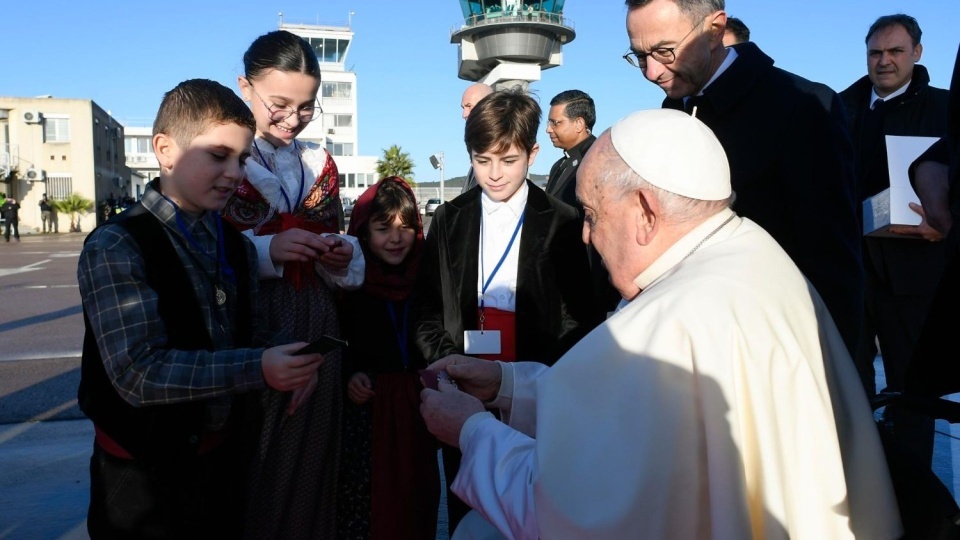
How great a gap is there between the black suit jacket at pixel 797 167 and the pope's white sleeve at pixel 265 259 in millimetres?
1684

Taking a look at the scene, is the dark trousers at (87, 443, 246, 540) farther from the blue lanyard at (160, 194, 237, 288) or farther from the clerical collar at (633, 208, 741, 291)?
the clerical collar at (633, 208, 741, 291)

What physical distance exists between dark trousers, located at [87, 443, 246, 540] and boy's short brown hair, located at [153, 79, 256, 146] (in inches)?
38.1

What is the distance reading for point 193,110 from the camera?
7.37ft

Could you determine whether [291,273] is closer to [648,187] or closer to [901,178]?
[648,187]

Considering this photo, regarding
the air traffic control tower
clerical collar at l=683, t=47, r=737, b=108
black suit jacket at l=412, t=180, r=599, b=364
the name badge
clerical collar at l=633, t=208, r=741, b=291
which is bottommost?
the name badge

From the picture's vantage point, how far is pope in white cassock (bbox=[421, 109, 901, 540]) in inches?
58.9

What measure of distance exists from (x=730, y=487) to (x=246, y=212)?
197 cm

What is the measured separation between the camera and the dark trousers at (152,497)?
2.12 meters

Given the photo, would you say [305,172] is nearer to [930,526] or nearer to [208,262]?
[208,262]

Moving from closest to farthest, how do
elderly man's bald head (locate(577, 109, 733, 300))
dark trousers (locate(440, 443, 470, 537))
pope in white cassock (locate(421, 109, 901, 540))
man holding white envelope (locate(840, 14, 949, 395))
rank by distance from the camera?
pope in white cassock (locate(421, 109, 901, 540)), elderly man's bald head (locate(577, 109, 733, 300)), dark trousers (locate(440, 443, 470, 537)), man holding white envelope (locate(840, 14, 949, 395))

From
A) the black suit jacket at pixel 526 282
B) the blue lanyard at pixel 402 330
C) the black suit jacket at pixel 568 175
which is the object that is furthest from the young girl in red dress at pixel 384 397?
the black suit jacket at pixel 568 175

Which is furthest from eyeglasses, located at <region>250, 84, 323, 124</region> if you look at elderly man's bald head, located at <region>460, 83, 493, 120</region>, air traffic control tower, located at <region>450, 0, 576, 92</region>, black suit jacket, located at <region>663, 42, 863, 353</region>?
air traffic control tower, located at <region>450, 0, 576, 92</region>

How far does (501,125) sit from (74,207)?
47273 mm

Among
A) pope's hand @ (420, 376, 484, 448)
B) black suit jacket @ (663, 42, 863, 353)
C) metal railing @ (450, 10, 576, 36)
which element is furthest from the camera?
metal railing @ (450, 10, 576, 36)
